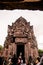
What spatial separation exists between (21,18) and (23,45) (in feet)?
12.9

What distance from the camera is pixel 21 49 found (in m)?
30.5

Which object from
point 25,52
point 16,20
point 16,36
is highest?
point 16,20

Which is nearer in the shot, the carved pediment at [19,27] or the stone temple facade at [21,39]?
the carved pediment at [19,27]

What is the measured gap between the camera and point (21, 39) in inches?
1118

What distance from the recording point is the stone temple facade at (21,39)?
27.8 meters

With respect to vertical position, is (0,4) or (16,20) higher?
(16,20)

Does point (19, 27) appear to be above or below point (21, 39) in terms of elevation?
above

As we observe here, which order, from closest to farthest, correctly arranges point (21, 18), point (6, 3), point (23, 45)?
point (6, 3) → point (21, 18) → point (23, 45)

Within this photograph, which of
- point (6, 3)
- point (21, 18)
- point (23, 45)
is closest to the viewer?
point (6, 3)

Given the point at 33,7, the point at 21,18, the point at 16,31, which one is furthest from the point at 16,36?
the point at 33,7

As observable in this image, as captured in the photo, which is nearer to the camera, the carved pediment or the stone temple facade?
the carved pediment

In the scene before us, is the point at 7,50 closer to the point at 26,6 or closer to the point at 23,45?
the point at 23,45

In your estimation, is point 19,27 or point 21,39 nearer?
point 19,27

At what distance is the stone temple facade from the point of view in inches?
1094
